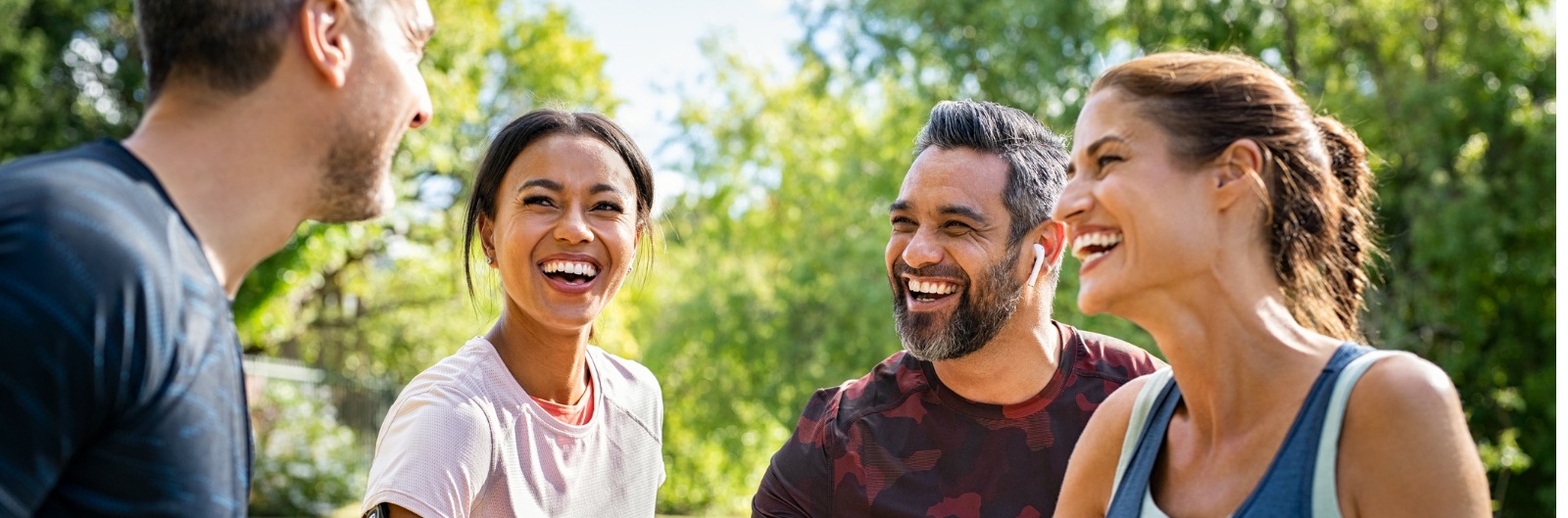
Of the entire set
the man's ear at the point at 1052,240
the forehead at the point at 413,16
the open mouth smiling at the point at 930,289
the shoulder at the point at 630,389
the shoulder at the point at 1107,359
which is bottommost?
the shoulder at the point at 630,389

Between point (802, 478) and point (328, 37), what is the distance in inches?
76.7

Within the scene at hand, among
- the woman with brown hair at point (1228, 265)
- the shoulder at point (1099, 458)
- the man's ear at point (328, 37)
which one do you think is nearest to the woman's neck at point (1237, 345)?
the woman with brown hair at point (1228, 265)

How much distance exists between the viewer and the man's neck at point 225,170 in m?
1.71

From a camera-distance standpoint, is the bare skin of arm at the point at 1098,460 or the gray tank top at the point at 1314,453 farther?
the bare skin of arm at the point at 1098,460

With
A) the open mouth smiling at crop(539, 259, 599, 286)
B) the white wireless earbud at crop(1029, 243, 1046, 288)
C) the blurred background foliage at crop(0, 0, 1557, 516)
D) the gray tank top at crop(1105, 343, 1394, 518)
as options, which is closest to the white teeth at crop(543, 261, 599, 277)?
the open mouth smiling at crop(539, 259, 599, 286)

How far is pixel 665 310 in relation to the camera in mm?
A: 26953

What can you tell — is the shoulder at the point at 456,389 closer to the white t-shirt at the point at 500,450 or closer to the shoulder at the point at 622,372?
the white t-shirt at the point at 500,450

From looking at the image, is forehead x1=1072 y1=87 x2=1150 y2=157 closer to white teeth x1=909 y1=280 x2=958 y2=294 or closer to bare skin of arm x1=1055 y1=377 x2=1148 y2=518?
bare skin of arm x1=1055 y1=377 x2=1148 y2=518

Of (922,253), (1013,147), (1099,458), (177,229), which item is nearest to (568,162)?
(922,253)

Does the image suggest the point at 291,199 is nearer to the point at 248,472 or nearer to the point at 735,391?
the point at 248,472

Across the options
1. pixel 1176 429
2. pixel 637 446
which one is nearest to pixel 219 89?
pixel 1176 429

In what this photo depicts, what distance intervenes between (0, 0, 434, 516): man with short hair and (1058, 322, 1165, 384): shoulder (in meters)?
2.06

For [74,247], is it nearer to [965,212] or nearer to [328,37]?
[328,37]

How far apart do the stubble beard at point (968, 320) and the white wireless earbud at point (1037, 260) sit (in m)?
0.05
